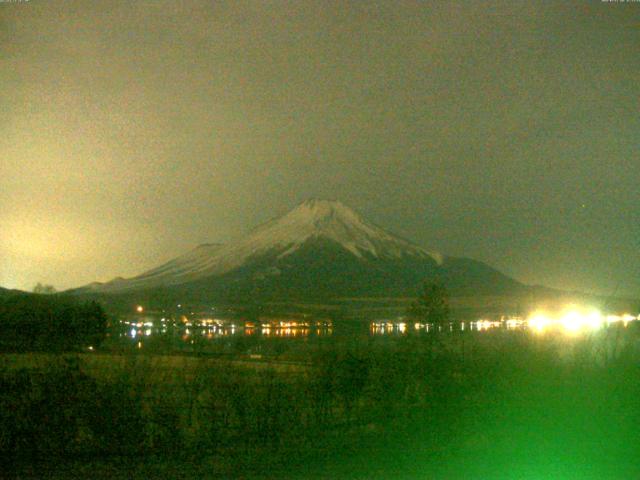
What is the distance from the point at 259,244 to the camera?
149 m

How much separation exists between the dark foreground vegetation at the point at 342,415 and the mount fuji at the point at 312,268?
64.5 m

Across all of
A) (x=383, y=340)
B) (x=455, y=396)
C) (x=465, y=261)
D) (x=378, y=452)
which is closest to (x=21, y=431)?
(x=378, y=452)

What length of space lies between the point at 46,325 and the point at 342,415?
10.2 meters

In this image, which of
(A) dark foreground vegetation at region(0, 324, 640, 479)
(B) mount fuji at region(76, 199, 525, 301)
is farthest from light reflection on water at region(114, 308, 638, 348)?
(B) mount fuji at region(76, 199, 525, 301)

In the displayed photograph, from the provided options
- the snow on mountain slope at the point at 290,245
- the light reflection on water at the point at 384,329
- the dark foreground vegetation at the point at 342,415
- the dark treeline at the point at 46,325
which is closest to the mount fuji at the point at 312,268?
the snow on mountain slope at the point at 290,245

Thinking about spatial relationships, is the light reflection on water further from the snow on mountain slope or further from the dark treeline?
the snow on mountain slope

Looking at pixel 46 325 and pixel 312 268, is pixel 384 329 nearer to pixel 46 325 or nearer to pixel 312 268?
pixel 46 325

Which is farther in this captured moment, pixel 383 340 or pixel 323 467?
pixel 383 340

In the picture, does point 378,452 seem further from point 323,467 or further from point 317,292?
point 317,292

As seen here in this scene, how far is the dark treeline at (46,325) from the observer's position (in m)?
18.3

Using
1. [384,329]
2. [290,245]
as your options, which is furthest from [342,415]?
[290,245]

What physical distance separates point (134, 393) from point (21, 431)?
→ 5.06 ft

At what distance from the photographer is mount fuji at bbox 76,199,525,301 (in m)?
97.8

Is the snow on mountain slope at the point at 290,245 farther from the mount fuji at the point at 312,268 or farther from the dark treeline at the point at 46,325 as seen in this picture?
the dark treeline at the point at 46,325
